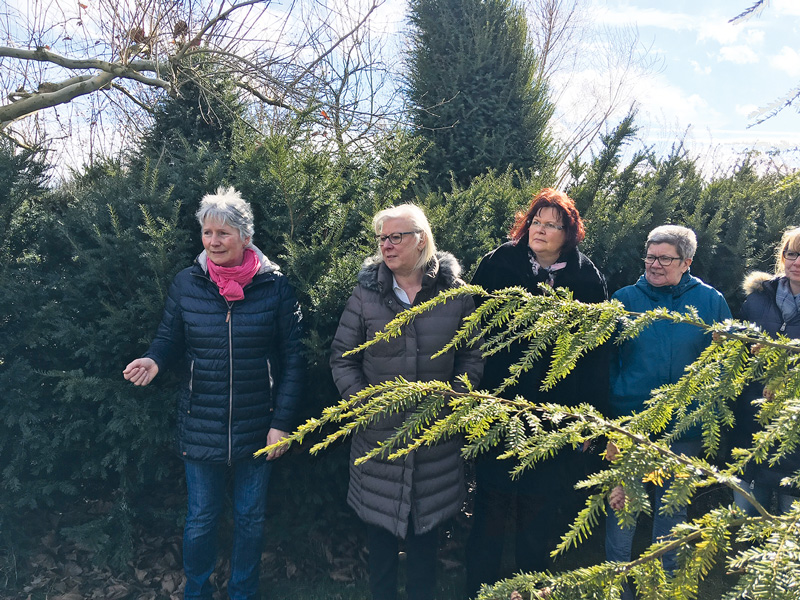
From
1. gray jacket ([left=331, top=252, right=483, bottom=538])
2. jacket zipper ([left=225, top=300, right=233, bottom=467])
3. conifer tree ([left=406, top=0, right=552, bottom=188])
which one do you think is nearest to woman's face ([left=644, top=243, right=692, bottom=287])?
gray jacket ([left=331, top=252, right=483, bottom=538])

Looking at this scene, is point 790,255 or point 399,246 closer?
point 399,246

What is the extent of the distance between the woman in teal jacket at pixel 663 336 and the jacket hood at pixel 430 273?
3.41ft

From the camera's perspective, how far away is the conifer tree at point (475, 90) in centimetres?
767

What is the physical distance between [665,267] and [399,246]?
1528 mm

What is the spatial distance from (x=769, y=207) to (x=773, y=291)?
269 cm

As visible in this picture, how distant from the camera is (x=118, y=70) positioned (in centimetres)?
564

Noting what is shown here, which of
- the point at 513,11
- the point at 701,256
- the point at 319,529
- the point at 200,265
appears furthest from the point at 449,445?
the point at 513,11

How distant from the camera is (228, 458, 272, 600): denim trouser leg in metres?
3.28

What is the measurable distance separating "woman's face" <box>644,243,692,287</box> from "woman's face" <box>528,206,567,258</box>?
1.78 ft

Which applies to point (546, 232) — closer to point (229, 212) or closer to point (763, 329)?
point (763, 329)

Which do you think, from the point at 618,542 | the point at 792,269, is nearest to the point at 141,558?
the point at 618,542

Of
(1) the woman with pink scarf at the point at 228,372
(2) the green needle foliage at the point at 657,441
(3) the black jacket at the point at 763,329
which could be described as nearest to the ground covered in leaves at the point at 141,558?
(1) the woman with pink scarf at the point at 228,372

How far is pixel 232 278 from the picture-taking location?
3.11 metres

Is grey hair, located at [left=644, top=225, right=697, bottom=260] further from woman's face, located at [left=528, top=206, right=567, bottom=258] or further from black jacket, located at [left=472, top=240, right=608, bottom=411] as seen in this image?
woman's face, located at [left=528, top=206, right=567, bottom=258]
